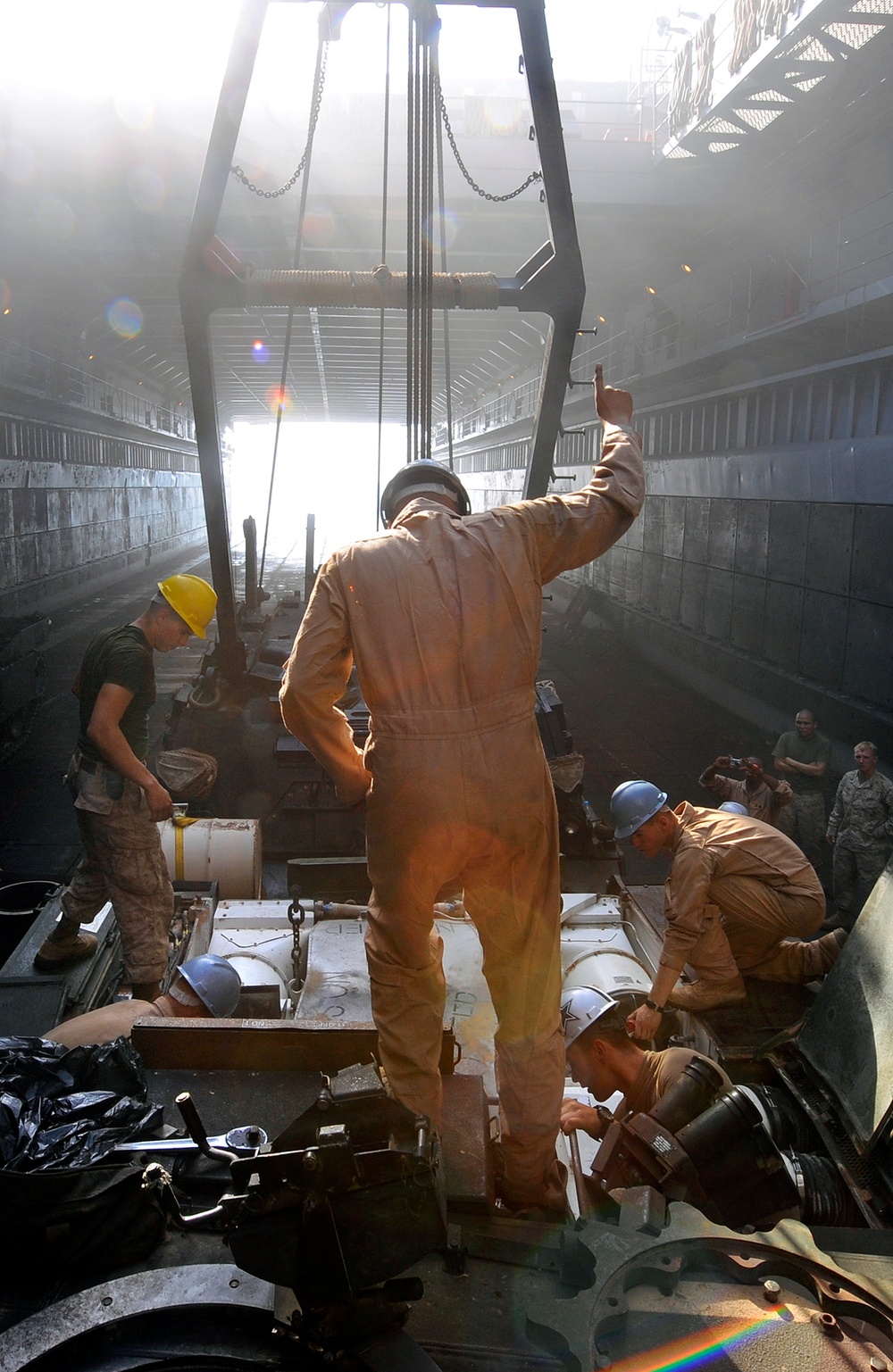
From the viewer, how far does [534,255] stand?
20.9 ft

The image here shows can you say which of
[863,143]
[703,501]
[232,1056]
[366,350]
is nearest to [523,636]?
[232,1056]

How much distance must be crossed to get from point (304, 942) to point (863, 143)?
11.9 metres

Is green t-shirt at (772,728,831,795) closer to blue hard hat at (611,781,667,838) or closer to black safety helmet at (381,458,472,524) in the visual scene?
blue hard hat at (611,781,667,838)

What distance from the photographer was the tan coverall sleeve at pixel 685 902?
3994mm

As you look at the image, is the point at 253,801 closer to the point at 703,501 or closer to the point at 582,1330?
the point at 582,1330

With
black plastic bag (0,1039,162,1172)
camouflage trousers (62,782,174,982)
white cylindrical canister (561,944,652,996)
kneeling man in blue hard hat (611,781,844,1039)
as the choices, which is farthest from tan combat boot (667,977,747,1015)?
black plastic bag (0,1039,162,1172)

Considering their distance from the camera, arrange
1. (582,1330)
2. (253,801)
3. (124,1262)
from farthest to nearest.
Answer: (253,801) → (124,1262) → (582,1330)

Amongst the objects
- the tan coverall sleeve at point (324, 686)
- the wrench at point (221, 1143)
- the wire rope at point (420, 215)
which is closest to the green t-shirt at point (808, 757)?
the wire rope at point (420, 215)

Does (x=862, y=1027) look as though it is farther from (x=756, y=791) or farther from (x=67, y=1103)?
(x=756, y=791)

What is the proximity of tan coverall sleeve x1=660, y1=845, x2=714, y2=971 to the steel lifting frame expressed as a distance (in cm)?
354

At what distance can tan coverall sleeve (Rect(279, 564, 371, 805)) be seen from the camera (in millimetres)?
2480

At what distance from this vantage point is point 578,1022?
348 cm

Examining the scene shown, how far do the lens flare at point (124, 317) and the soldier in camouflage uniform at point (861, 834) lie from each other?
1925cm

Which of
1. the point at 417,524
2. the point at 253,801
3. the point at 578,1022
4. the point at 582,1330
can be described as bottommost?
the point at 253,801
